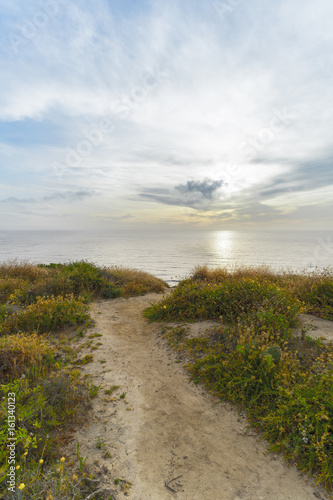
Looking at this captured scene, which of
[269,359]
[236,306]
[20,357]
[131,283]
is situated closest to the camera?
[269,359]

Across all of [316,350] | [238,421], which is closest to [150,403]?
[238,421]

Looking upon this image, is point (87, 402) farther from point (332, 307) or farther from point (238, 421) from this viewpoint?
point (332, 307)

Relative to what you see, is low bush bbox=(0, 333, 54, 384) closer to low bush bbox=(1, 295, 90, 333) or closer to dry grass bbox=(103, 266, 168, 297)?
low bush bbox=(1, 295, 90, 333)

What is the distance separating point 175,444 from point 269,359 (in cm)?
247

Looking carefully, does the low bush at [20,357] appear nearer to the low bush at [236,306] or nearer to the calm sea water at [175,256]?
the low bush at [236,306]

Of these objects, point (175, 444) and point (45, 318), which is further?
point (45, 318)

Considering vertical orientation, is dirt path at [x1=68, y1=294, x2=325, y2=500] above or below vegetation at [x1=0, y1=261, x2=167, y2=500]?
below

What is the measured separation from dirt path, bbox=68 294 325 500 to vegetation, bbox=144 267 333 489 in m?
0.32

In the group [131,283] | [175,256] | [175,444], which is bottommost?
[175,256]

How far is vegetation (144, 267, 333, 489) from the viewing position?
4035mm

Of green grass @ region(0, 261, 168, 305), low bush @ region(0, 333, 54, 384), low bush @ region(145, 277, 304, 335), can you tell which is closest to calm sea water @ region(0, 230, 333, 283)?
green grass @ region(0, 261, 168, 305)

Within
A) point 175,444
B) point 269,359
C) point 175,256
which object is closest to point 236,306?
point 269,359

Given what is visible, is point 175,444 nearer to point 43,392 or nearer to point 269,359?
point 269,359

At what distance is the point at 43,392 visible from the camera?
16.0 feet
